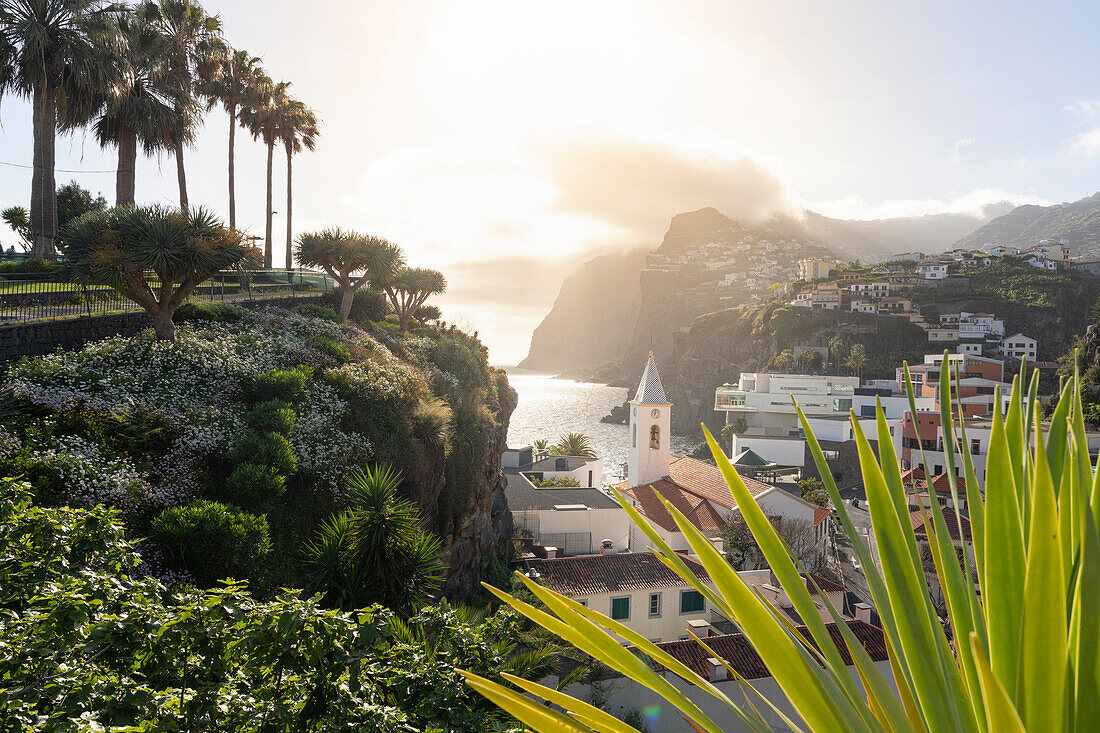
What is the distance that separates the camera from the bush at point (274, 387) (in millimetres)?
13141

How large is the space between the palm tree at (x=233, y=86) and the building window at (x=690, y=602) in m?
26.5

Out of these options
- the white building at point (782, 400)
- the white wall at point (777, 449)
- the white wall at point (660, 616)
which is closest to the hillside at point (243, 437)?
the white wall at point (660, 616)

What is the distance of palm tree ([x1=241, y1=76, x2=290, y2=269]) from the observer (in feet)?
108

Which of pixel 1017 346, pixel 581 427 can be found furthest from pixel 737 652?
pixel 581 427

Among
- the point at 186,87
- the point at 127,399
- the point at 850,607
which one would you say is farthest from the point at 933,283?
the point at 127,399

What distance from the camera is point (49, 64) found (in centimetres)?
1844

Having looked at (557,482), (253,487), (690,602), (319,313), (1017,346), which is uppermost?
(319,313)

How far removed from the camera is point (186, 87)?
92.2 ft

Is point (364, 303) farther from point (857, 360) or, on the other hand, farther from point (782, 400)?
point (857, 360)

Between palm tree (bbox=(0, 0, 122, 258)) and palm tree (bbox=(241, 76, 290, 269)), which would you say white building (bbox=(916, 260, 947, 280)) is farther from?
palm tree (bbox=(0, 0, 122, 258))

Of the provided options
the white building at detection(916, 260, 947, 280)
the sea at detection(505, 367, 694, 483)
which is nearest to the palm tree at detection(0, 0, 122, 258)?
the sea at detection(505, 367, 694, 483)

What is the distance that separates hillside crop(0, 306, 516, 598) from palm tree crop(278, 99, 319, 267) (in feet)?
63.6

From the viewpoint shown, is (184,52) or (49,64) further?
(184,52)

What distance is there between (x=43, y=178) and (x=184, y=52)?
37.9ft
